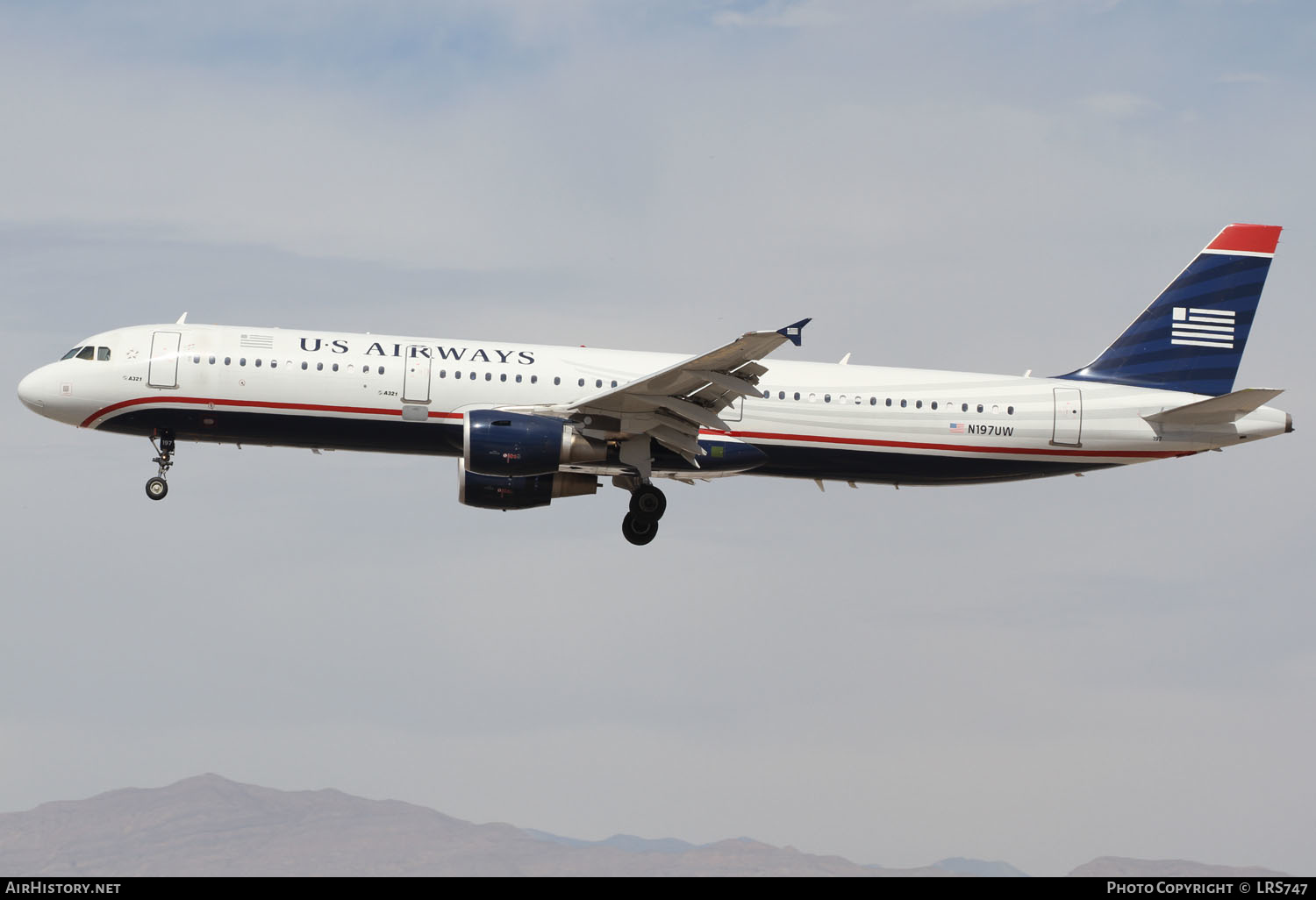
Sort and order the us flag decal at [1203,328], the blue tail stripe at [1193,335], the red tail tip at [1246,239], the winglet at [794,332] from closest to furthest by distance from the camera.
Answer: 1. the winglet at [794,332]
2. the blue tail stripe at [1193,335]
3. the us flag decal at [1203,328]
4. the red tail tip at [1246,239]

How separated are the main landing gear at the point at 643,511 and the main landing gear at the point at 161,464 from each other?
1095 centimetres

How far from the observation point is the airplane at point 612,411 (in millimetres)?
34719

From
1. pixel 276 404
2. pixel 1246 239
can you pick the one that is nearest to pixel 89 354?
pixel 276 404

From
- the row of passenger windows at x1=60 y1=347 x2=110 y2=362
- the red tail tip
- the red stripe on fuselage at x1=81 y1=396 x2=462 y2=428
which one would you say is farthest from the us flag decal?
the row of passenger windows at x1=60 y1=347 x2=110 y2=362

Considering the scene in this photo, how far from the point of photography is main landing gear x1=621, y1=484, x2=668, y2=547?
3694 centimetres

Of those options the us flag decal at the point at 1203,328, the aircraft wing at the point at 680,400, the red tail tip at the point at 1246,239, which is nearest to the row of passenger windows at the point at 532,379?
the aircraft wing at the point at 680,400

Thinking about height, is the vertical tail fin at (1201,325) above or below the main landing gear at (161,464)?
above

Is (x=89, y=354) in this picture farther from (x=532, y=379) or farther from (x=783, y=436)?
(x=783, y=436)

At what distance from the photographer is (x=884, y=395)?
37.0 m

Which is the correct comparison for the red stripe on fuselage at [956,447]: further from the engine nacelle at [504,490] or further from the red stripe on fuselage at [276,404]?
the red stripe on fuselage at [276,404]

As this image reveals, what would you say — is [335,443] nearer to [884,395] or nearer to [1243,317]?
[884,395]

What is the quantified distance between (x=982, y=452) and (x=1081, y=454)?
2.67 m
